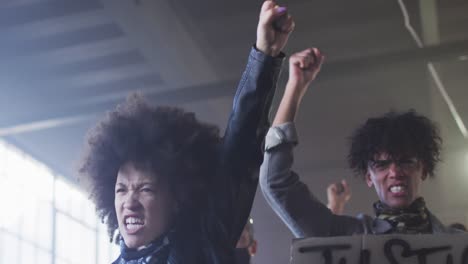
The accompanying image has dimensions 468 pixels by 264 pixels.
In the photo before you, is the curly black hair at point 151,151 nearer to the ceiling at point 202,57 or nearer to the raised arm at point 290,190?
the raised arm at point 290,190

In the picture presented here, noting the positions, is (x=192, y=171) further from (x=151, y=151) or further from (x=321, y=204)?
(x=321, y=204)

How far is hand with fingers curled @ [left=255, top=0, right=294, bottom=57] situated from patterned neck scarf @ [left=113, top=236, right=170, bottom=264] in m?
0.36

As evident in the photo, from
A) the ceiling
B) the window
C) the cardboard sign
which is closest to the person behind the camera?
the cardboard sign

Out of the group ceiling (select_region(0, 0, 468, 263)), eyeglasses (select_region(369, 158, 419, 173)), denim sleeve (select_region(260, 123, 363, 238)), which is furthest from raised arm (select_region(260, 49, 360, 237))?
ceiling (select_region(0, 0, 468, 263))

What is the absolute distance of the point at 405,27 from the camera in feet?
15.9

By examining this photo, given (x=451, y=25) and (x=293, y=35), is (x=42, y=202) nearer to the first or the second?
(x=293, y=35)

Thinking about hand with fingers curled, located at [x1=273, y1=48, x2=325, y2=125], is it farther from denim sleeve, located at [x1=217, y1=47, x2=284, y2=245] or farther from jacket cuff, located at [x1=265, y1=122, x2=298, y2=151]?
denim sleeve, located at [x1=217, y1=47, x2=284, y2=245]

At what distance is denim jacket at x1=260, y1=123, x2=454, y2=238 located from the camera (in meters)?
1.82

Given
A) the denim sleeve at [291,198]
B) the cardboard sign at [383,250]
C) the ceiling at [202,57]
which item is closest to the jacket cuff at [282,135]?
the denim sleeve at [291,198]

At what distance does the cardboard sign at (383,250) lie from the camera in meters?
1.52

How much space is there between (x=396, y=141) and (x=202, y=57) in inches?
123

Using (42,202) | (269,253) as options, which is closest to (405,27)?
(269,253)

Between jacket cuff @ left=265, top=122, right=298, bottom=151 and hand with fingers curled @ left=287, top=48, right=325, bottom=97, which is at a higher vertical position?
hand with fingers curled @ left=287, top=48, right=325, bottom=97

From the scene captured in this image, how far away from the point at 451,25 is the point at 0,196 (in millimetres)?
3816
